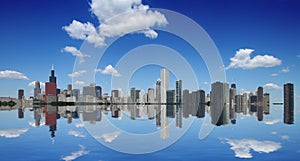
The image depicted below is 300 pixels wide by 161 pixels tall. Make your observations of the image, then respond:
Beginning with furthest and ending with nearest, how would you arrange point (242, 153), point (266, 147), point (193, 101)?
point (193, 101) → point (266, 147) → point (242, 153)

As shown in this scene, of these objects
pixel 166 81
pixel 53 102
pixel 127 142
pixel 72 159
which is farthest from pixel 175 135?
pixel 53 102

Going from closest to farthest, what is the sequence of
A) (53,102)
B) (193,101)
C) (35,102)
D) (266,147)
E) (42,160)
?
(42,160) → (266,147) → (193,101) → (53,102) → (35,102)

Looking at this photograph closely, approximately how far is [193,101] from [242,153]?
78596mm

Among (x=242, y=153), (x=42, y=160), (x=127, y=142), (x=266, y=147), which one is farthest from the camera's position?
(x=127, y=142)

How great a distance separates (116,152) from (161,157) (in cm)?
282

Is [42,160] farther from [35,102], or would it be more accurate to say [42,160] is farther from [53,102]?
[35,102]

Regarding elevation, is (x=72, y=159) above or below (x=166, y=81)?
below

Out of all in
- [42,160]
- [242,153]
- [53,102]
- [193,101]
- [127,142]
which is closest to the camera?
[42,160]

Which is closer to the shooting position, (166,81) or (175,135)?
(175,135)

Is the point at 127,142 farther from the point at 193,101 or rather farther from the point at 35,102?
the point at 35,102

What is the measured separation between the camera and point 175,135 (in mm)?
25328

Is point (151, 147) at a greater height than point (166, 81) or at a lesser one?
lesser

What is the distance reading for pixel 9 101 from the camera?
167 m

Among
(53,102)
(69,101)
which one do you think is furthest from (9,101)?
(69,101)
